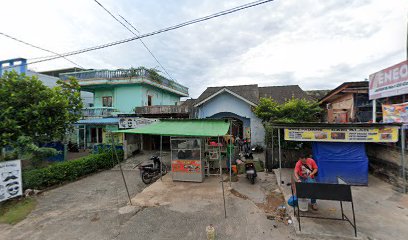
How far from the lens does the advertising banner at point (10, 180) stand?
22.2 feet

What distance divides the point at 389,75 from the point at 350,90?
10.4 ft

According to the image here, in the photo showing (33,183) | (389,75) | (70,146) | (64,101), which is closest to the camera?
(389,75)

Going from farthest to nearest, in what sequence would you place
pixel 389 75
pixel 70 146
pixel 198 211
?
pixel 70 146 → pixel 389 75 → pixel 198 211

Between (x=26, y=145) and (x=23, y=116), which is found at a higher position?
(x=23, y=116)

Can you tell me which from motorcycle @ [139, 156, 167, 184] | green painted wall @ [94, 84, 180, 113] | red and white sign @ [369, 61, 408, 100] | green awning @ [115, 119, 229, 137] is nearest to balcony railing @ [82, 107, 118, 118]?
green painted wall @ [94, 84, 180, 113]

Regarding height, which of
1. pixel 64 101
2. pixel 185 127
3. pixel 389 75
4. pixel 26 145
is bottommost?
pixel 26 145

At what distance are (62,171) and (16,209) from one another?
8.69 feet

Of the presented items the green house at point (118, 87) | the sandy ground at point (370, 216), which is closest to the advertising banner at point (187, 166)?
the sandy ground at point (370, 216)

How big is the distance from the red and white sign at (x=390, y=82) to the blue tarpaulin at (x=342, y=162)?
2.35m

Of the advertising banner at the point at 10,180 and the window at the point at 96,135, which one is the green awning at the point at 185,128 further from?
the window at the point at 96,135

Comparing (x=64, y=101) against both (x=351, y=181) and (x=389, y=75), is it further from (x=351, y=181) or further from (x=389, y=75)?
(x=389, y=75)

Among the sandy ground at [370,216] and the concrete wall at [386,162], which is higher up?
the concrete wall at [386,162]

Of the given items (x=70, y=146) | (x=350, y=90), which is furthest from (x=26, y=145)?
(x=350, y=90)

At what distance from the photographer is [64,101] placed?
31.2ft
